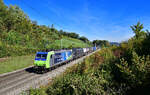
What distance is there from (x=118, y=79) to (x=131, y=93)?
3.59 feet

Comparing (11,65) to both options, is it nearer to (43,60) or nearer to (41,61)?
(41,61)

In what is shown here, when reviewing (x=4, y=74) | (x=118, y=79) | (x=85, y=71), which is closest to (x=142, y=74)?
(x=118, y=79)

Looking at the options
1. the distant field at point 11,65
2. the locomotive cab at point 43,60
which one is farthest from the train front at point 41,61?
the distant field at point 11,65

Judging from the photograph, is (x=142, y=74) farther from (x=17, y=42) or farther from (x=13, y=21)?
(x=13, y=21)

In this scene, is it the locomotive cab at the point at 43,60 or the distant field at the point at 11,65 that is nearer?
the locomotive cab at the point at 43,60

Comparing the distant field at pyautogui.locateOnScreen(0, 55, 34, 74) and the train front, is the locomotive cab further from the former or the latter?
the distant field at pyautogui.locateOnScreen(0, 55, 34, 74)

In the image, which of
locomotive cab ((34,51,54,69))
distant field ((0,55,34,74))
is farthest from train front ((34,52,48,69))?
distant field ((0,55,34,74))

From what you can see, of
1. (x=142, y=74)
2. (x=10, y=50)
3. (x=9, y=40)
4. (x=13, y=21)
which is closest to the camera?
(x=142, y=74)

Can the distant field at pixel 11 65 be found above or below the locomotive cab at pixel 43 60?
below

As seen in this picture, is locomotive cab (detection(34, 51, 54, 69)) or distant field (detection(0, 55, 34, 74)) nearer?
locomotive cab (detection(34, 51, 54, 69))

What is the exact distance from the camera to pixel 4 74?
435 inches

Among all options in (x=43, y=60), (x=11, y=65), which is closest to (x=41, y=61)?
(x=43, y=60)

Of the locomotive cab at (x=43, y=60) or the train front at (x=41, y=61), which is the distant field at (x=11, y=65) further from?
the locomotive cab at (x=43, y=60)

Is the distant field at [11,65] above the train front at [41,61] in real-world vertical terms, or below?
below
